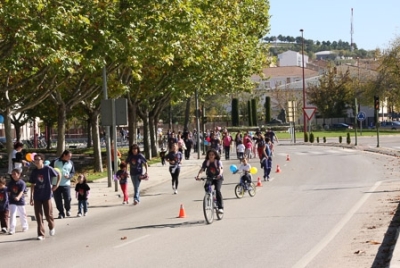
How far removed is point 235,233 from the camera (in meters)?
17.0

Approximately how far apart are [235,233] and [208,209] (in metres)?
1.92

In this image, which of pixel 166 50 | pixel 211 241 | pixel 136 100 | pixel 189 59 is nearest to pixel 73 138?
pixel 136 100

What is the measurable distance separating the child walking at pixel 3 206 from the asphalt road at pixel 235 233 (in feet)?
2.41

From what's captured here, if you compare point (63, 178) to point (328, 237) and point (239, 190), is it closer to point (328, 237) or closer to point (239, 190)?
point (239, 190)

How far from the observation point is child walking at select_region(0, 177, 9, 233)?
743 inches

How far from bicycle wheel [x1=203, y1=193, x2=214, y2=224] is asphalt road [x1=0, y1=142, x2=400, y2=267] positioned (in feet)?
0.75

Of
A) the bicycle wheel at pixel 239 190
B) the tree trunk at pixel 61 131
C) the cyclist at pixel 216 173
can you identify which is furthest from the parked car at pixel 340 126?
the cyclist at pixel 216 173

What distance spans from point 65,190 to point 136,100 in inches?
1100

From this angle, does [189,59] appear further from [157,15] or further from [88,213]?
[88,213]

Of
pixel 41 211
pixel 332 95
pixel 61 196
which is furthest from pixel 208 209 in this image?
pixel 332 95

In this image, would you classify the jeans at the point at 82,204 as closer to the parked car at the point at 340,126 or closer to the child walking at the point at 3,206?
the child walking at the point at 3,206

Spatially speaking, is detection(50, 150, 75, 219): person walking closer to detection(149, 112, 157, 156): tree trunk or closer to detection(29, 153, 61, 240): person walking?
detection(29, 153, 61, 240): person walking

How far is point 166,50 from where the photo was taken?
104 feet

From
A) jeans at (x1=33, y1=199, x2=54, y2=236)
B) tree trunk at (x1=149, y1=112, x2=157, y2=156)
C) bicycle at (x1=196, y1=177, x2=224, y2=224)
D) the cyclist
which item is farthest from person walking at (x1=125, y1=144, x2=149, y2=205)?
tree trunk at (x1=149, y1=112, x2=157, y2=156)
